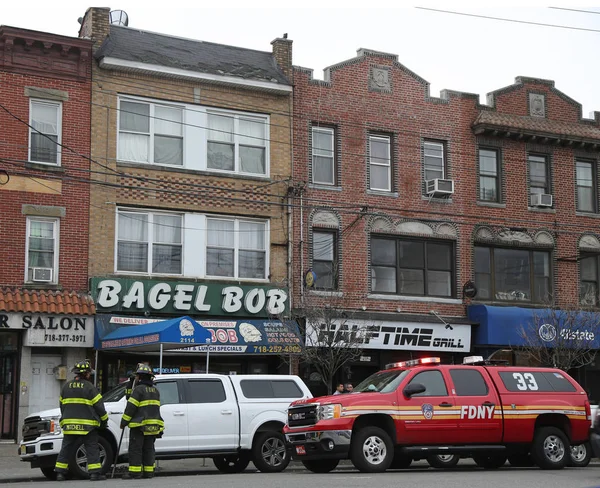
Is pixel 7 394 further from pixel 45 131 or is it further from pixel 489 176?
pixel 489 176

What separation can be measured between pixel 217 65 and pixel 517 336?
11.0 m

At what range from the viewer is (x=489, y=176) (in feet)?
95.7

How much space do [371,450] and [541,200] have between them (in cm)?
1545

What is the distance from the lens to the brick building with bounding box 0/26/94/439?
2261 cm

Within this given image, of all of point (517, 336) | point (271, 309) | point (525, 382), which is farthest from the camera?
point (517, 336)

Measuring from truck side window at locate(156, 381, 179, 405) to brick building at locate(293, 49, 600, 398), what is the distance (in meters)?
8.38

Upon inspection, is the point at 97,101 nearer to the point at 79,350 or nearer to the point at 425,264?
the point at 79,350

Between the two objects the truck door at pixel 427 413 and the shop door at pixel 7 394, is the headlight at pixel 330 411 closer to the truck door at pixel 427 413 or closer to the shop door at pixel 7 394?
the truck door at pixel 427 413

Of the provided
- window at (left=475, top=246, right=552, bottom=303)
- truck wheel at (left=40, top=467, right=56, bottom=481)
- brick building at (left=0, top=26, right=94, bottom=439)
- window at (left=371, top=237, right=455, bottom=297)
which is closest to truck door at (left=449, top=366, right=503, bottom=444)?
truck wheel at (left=40, top=467, right=56, bottom=481)

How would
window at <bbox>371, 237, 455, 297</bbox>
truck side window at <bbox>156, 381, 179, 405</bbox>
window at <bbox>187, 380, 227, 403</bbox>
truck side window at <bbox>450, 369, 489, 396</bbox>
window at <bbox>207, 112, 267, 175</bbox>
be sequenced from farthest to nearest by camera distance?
window at <bbox>371, 237, 455, 297</bbox> → window at <bbox>207, 112, 267, 175</bbox> → window at <bbox>187, 380, 227, 403</bbox> → truck side window at <bbox>156, 381, 179, 405</bbox> → truck side window at <bbox>450, 369, 489, 396</bbox>

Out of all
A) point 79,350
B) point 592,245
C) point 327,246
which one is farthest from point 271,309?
point 592,245

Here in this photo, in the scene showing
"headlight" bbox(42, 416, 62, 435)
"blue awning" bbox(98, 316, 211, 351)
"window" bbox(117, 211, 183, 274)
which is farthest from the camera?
"window" bbox(117, 211, 183, 274)

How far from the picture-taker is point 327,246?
2683cm

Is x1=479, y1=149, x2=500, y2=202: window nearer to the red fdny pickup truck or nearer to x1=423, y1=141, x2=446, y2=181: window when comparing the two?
x1=423, y1=141, x2=446, y2=181: window
